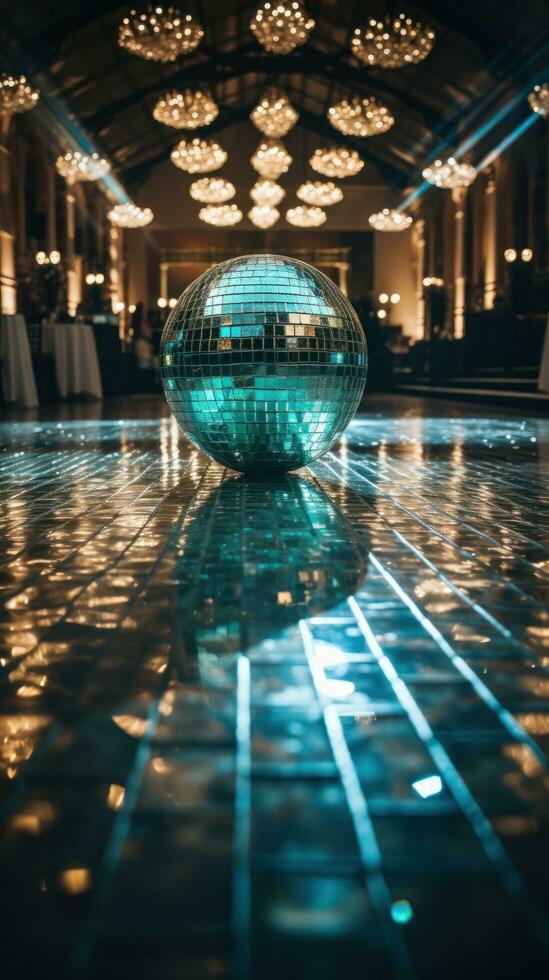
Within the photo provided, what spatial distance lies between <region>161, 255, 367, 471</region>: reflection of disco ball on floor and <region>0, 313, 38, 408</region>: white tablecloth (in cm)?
767

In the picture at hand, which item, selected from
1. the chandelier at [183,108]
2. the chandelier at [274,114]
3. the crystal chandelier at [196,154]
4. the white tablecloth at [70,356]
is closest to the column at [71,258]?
the crystal chandelier at [196,154]

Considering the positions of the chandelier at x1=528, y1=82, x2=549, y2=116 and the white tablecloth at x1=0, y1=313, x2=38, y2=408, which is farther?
the white tablecloth at x1=0, y1=313, x2=38, y2=408

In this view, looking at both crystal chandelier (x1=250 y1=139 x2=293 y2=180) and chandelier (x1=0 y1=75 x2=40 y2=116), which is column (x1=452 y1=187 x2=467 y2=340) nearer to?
crystal chandelier (x1=250 y1=139 x2=293 y2=180)

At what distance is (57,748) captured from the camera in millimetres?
884

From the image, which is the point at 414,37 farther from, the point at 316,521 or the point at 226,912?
the point at 226,912

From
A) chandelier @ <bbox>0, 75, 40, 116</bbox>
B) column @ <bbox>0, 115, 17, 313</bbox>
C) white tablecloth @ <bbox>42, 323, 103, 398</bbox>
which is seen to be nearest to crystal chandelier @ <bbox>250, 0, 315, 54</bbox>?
chandelier @ <bbox>0, 75, 40, 116</bbox>

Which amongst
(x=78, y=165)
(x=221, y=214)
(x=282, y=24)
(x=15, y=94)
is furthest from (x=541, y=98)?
(x=221, y=214)

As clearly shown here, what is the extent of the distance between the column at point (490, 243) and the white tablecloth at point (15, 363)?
10292 millimetres

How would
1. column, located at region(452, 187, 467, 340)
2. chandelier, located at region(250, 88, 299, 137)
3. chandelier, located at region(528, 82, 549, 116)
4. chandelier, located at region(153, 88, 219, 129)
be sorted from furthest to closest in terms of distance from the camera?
column, located at region(452, 187, 467, 340), chandelier, located at region(250, 88, 299, 137), chandelier, located at region(153, 88, 219, 129), chandelier, located at region(528, 82, 549, 116)

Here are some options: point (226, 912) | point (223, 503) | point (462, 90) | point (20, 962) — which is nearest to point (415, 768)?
point (226, 912)

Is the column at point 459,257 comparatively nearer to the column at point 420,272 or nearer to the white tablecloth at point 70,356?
the column at point 420,272

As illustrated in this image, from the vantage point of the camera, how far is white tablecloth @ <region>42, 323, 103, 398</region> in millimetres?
12344

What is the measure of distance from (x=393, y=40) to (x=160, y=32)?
2.58m

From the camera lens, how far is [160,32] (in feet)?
29.6
